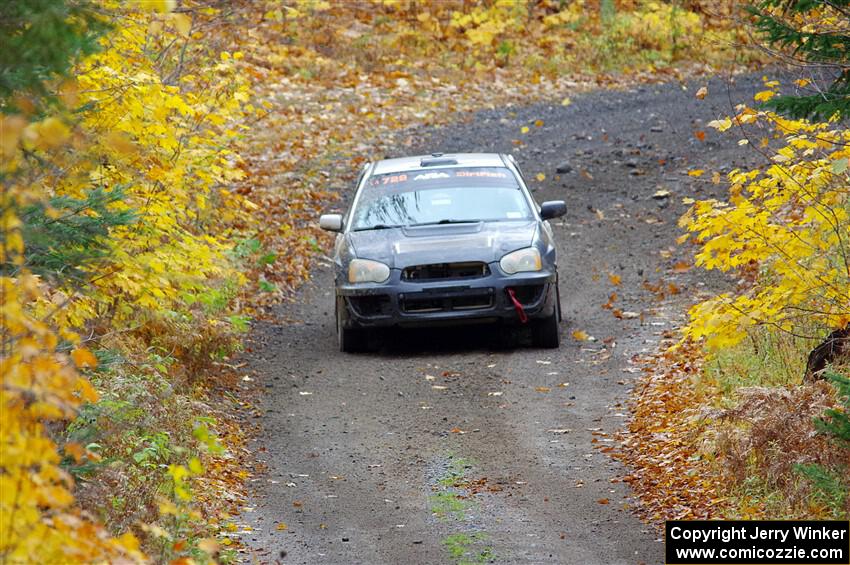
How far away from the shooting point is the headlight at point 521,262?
37.1 ft

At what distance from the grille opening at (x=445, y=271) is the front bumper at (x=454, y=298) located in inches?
2.5

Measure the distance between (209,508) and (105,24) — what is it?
3.27 m

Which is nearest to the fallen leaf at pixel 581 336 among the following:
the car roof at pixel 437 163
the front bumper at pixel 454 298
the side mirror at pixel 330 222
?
the front bumper at pixel 454 298

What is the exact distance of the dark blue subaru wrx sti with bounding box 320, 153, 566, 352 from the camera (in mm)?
11273

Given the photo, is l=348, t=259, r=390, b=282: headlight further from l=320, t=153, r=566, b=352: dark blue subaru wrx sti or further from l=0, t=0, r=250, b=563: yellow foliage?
l=0, t=0, r=250, b=563: yellow foliage

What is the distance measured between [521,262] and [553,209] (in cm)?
89

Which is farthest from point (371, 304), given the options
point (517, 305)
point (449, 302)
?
point (517, 305)

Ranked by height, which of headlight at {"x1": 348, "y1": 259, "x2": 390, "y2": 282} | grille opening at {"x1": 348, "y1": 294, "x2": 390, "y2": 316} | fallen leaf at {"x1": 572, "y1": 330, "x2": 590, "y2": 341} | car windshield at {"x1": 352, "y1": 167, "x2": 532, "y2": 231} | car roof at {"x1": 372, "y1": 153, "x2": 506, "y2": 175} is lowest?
fallen leaf at {"x1": 572, "y1": 330, "x2": 590, "y2": 341}

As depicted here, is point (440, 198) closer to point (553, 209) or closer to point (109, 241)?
point (553, 209)

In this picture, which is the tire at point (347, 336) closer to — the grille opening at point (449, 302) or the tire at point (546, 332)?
the grille opening at point (449, 302)

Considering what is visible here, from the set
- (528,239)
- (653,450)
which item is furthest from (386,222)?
(653,450)

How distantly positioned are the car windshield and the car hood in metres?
0.20

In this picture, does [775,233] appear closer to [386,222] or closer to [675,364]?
[675,364]

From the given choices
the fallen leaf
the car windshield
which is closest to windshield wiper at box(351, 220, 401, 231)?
the car windshield
